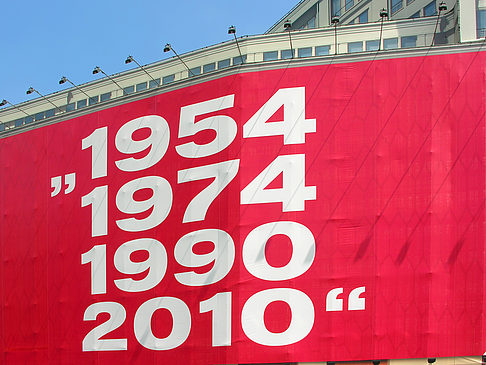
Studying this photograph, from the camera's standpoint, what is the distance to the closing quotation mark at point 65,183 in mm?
35781

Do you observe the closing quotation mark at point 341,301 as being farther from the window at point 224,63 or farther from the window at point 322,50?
the window at point 224,63

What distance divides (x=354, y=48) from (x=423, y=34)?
4.60 meters

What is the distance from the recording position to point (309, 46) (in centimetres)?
4262

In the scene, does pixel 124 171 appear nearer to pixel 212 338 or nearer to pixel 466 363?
pixel 212 338

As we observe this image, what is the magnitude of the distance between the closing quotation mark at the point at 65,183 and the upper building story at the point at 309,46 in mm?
3621

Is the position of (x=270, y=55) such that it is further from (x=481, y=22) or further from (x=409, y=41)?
(x=481, y=22)

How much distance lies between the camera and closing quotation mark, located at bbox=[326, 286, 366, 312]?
28.4 metres

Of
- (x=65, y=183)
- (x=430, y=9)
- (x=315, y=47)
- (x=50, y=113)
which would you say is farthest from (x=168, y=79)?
(x=430, y=9)

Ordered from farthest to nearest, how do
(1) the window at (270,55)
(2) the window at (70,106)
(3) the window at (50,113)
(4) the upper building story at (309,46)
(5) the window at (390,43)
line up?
1. (3) the window at (50,113)
2. (2) the window at (70,106)
3. (1) the window at (270,55)
4. (5) the window at (390,43)
5. (4) the upper building story at (309,46)

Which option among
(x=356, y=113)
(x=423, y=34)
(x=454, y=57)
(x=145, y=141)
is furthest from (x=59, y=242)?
(x=423, y=34)

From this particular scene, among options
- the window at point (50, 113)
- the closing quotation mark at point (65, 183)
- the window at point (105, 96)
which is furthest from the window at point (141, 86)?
the closing quotation mark at point (65, 183)

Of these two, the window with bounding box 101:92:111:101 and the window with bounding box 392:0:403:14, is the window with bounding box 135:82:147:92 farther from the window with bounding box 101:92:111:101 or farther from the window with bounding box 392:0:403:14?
the window with bounding box 392:0:403:14

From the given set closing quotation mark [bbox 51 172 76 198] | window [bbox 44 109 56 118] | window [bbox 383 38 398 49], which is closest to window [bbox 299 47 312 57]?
window [bbox 383 38 398 49]

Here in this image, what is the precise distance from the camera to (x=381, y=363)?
92.1 feet
